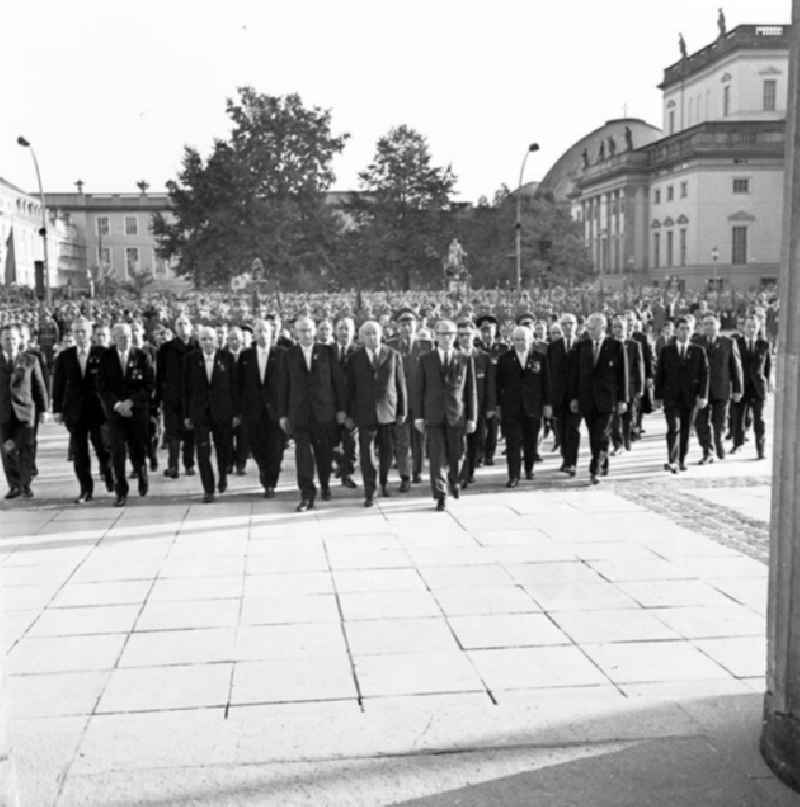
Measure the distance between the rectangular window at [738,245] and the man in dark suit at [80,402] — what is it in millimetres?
62228

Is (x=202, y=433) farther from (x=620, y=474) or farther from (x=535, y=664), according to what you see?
(x=535, y=664)

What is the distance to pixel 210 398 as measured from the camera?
37.9 feet

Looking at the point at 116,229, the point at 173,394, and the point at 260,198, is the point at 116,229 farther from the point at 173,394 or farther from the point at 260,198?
the point at 173,394

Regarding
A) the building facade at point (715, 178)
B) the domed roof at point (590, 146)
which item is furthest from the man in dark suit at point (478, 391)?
the domed roof at point (590, 146)

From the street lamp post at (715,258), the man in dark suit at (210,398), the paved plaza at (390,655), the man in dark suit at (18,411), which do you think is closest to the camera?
the paved plaza at (390,655)

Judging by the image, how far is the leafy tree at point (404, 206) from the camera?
210 feet

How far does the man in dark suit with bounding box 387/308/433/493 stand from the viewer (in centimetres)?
1210

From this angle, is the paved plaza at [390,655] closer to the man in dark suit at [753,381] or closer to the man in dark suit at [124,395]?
the man in dark suit at [124,395]

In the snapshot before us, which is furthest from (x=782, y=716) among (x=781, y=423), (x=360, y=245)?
(x=360, y=245)

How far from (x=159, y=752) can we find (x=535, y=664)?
7.19 feet

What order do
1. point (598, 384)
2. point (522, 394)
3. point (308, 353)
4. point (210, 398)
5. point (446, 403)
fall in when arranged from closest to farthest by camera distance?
point (446, 403) < point (308, 353) < point (210, 398) < point (598, 384) < point (522, 394)

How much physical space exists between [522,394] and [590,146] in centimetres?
9662

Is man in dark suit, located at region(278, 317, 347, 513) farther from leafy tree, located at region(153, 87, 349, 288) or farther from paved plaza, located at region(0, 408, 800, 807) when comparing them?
leafy tree, located at region(153, 87, 349, 288)

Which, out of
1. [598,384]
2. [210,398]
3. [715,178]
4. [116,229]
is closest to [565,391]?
[598,384]
